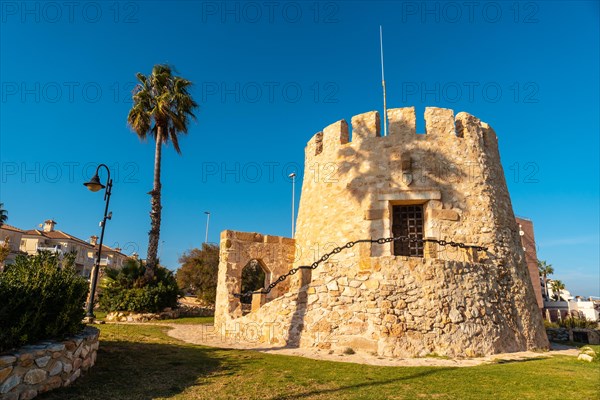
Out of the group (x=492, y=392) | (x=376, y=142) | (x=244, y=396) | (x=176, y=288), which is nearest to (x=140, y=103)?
(x=176, y=288)

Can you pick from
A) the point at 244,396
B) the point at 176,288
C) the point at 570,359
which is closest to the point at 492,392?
the point at 244,396

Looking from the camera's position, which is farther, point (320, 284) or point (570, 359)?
point (320, 284)

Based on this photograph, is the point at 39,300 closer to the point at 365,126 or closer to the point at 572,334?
the point at 365,126

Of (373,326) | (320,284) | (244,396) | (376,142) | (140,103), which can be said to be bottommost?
(244,396)

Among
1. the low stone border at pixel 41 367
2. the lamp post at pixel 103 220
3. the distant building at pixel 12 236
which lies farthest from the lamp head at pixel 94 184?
the distant building at pixel 12 236

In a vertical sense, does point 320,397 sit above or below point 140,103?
below

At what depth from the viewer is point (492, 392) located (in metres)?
5.50

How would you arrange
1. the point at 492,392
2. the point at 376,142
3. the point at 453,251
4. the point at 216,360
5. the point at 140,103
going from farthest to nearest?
the point at 140,103, the point at 376,142, the point at 453,251, the point at 216,360, the point at 492,392

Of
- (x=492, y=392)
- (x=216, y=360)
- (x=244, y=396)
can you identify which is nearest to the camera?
(x=244, y=396)

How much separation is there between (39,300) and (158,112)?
1606 cm

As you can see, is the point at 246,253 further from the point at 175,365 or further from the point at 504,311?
the point at 504,311

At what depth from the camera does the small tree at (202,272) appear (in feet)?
90.6

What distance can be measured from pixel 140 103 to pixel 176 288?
9890mm

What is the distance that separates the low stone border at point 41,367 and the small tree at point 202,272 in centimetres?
2217
